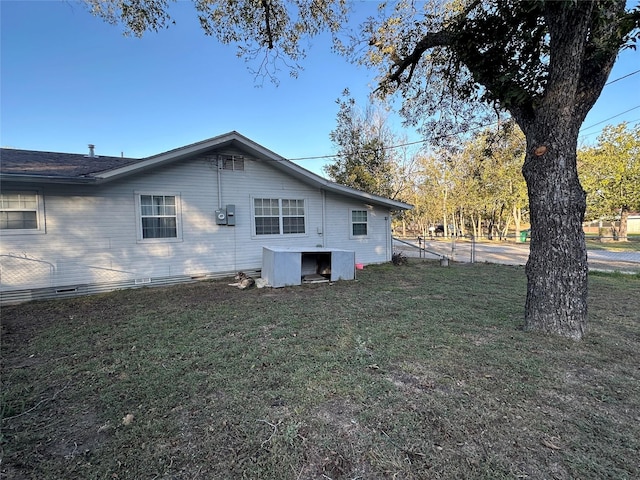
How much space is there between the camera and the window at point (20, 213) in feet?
20.7

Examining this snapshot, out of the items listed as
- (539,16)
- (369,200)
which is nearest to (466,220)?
(369,200)

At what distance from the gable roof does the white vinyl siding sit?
32.2 inches

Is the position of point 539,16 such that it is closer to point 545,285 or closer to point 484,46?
point 484,46

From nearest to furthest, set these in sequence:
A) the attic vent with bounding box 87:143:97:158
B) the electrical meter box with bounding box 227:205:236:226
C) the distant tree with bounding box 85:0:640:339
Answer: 1. the distant tree with bounding box 85:0:640:339
2. the electrical meter box with bounding box 227:205:236:226
3. the attic vent with bounding box 87:143:97:158

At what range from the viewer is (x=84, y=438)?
2137mm

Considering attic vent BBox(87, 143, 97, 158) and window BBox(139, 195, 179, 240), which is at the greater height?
attic vent BBox(87, 143, 97, 158)

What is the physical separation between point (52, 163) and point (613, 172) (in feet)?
97.7

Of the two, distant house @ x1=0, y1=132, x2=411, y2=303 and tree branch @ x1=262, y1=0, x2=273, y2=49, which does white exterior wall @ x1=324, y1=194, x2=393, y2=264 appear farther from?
tree branch @ x1=262, y1=0, x2=273, y2=49

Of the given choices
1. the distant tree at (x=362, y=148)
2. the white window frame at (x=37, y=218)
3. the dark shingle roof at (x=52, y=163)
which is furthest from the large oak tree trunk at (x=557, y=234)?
the distant tree at (x=362, y=148)

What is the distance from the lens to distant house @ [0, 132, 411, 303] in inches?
256

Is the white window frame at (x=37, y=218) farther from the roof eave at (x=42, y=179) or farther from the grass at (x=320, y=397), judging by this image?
the grass at (x=320, y=397)

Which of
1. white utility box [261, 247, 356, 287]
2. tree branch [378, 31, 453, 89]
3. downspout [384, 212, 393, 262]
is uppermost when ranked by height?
tree branch [378, 31, 453, 89]

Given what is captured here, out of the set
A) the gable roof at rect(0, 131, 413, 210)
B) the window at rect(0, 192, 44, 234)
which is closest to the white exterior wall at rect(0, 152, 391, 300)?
the window at rect(0, 192, 44, 234)

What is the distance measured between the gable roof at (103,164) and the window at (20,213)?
→ 0.51 meters
